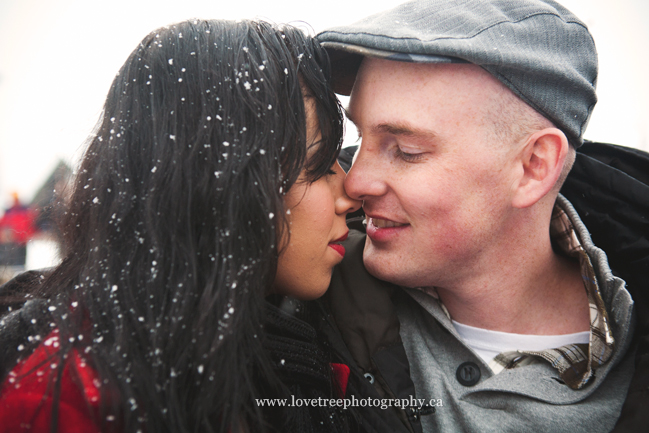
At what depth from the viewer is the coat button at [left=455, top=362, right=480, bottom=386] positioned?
1.65 m

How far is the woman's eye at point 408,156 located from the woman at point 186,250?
36 cm

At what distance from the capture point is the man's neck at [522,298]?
6.03ft

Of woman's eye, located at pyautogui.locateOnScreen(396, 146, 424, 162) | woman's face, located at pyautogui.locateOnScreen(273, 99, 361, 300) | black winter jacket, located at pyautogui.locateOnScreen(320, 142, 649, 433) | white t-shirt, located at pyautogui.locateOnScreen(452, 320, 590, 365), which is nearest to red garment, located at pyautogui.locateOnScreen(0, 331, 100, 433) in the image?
woman's face, located at pyautogui.locateOnScreen(273, 99, 361, 300)

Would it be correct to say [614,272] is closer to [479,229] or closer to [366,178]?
[479,229]

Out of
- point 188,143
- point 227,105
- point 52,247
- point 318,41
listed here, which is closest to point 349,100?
point 318,41

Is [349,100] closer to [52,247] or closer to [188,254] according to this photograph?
[188,254]

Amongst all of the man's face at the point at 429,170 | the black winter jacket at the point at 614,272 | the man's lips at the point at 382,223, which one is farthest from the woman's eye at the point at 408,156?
the black winter jacket at the point at 614,272

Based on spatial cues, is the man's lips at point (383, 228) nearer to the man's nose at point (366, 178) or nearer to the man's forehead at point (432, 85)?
the man's nose at point (366, 178)

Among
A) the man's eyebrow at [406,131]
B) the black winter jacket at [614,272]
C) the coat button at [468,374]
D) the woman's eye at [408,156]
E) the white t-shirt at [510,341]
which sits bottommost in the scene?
the white t-shirt at [510,341]

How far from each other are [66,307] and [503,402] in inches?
59.9

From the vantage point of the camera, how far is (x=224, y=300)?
1.21 m

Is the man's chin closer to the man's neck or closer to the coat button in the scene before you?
the man's neck

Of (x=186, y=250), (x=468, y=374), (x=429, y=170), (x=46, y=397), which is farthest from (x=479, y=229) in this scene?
(x=46, y=397)

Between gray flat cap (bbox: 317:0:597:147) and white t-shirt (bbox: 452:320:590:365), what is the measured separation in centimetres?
87
